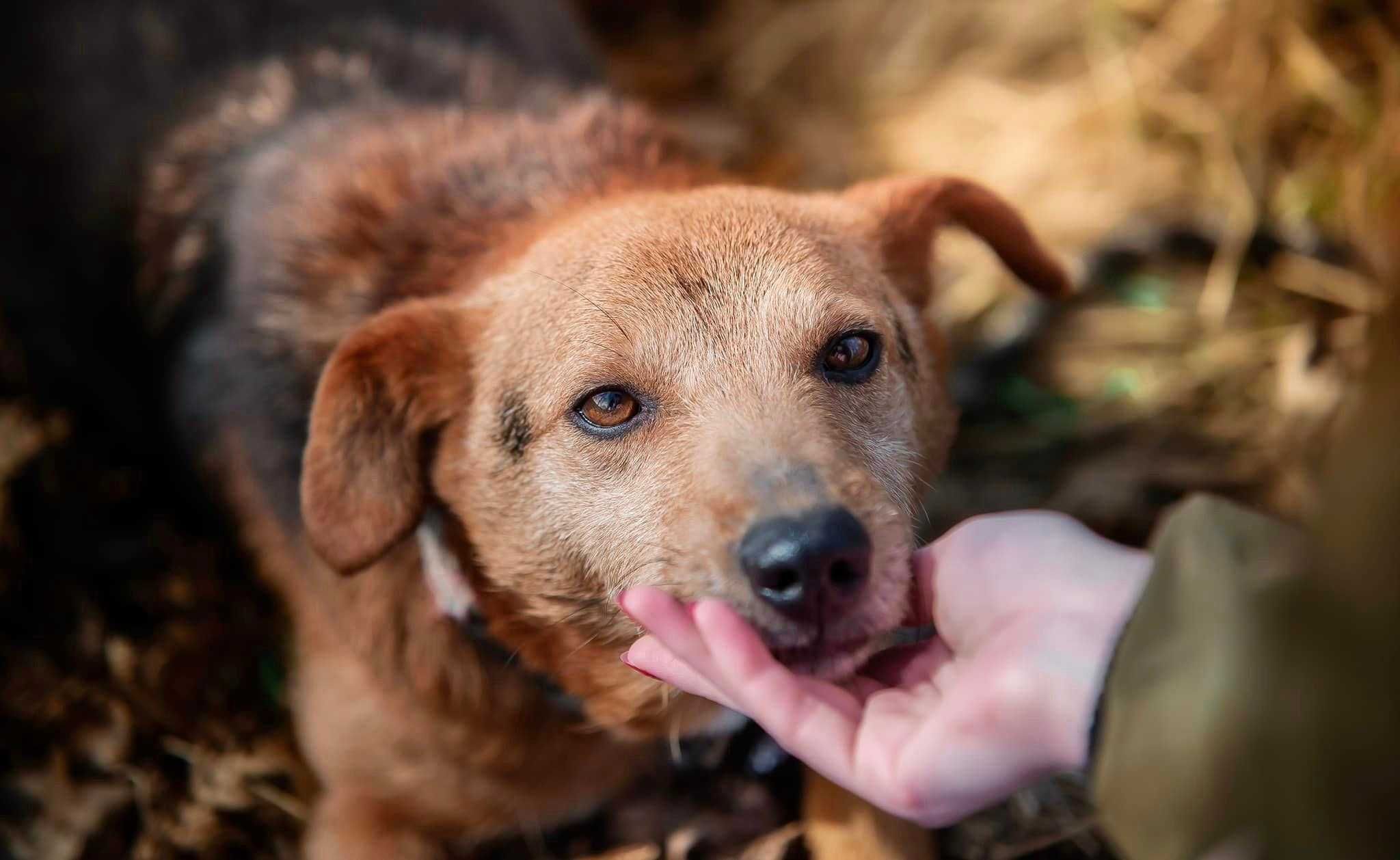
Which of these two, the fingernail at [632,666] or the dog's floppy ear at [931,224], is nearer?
the fingernail at [632,666]

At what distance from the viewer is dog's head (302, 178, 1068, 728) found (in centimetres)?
197

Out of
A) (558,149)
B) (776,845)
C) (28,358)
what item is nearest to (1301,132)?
(558,149)

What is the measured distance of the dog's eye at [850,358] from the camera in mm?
2275

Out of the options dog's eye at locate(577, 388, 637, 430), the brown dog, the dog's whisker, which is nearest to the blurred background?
the brown dog

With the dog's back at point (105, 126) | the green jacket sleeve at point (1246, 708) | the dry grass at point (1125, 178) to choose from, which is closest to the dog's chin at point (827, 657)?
the green jacket sleeve at point (1246, 708)

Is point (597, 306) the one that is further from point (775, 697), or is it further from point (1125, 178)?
point (1125, 178)

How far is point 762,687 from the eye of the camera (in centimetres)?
180

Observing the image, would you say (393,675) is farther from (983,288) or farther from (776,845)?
(983,288)

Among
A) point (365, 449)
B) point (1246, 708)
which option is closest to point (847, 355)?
point (365, 449)

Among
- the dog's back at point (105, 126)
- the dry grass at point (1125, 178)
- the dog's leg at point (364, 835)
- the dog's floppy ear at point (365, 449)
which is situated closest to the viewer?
the dog's floppy ear at point (365, 449)

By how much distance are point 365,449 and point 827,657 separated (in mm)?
1051

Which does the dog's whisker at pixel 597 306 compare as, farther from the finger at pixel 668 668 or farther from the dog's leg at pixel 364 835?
the dog's leg at pixel 364 835

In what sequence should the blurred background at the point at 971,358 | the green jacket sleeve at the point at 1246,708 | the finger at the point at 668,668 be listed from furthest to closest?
the blurred background at the point at 971,358
the finger at the point at 668,668
the green jacket sleeve at the point at 1246,708

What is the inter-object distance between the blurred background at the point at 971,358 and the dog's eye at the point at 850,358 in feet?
3.72
